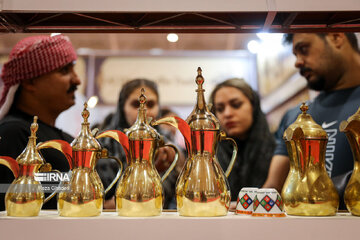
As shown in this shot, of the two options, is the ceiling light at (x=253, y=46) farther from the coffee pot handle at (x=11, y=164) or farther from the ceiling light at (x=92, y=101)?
the coffee pot handle at (x=11, y=164)

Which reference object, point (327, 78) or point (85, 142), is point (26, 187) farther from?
point (327, 78)

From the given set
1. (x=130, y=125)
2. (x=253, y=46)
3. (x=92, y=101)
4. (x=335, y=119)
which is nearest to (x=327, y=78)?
(x=335, y=119)

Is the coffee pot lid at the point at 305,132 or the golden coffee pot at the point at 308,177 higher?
the coffee pot lid at the point at 305,132

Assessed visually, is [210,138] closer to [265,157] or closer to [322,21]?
[322,21]

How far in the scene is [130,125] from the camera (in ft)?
5.97

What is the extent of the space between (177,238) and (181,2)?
43cm

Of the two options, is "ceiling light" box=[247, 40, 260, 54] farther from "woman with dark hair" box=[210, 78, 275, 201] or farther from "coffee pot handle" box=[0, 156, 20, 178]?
"coffee pot handle" box=[0, 156, 20, 178]

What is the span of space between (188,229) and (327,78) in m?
1.22

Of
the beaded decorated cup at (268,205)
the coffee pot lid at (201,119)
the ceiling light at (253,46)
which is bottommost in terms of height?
the beaded decorated cup at (268,205)

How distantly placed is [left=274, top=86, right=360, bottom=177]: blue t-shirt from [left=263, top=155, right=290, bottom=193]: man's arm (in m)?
0.03

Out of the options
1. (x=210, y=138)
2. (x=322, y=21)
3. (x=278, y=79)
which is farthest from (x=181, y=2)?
(x=278, y=79)

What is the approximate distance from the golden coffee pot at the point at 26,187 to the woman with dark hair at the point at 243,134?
1.03m

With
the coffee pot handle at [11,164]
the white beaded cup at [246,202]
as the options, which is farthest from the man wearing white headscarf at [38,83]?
the white beaded cup at [246,202]

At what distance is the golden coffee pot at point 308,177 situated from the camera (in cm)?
67
